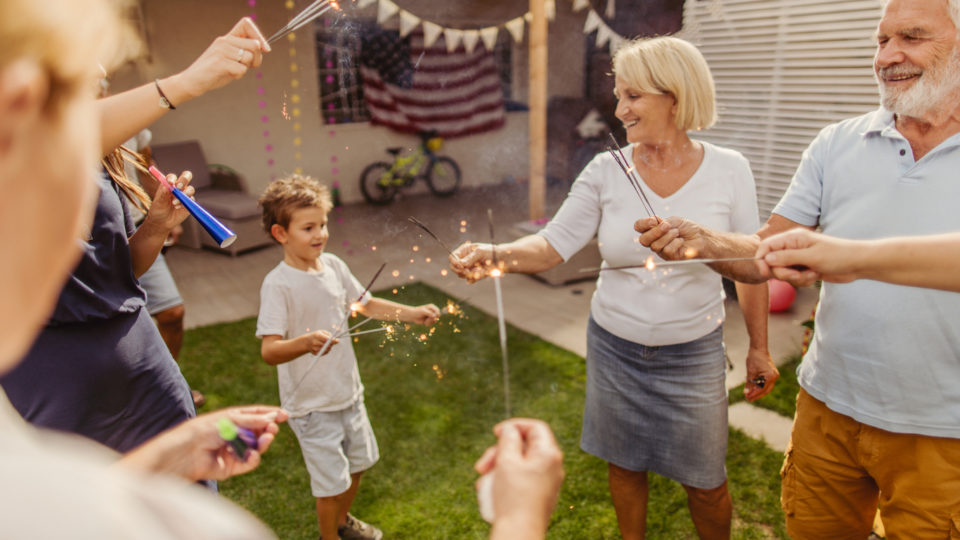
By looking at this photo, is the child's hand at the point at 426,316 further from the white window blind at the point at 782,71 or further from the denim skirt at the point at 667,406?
the white window blind at the point at 782,71

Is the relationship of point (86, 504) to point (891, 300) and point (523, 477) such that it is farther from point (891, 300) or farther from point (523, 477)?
point (891, 300)

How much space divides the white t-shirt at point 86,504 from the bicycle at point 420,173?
25.3 ft

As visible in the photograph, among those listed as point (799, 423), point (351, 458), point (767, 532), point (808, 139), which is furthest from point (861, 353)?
point (808, 139)

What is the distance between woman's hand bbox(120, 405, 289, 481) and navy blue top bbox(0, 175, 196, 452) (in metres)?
0.57

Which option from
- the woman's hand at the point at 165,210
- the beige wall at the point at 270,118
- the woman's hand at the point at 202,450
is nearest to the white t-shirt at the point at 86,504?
the woman's hand at the point at 202,450

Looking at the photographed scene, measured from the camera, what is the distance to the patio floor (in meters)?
4.39

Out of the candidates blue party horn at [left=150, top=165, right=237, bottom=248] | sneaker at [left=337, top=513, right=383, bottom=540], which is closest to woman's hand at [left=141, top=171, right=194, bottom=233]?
blue party horn at [left=150, top=165, right=237, bottom=248]

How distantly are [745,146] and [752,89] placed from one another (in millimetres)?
484

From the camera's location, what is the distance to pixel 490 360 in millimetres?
4266

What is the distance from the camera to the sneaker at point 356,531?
2.60 m

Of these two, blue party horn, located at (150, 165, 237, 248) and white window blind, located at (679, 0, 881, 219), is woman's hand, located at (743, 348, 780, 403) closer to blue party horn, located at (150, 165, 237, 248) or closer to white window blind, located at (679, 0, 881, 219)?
blue party horn, located at (150, 165, 237, 248)

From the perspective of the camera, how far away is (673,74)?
1993 mm

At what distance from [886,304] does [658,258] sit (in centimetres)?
68

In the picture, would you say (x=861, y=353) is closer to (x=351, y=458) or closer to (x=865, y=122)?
(x=865, y=122)
